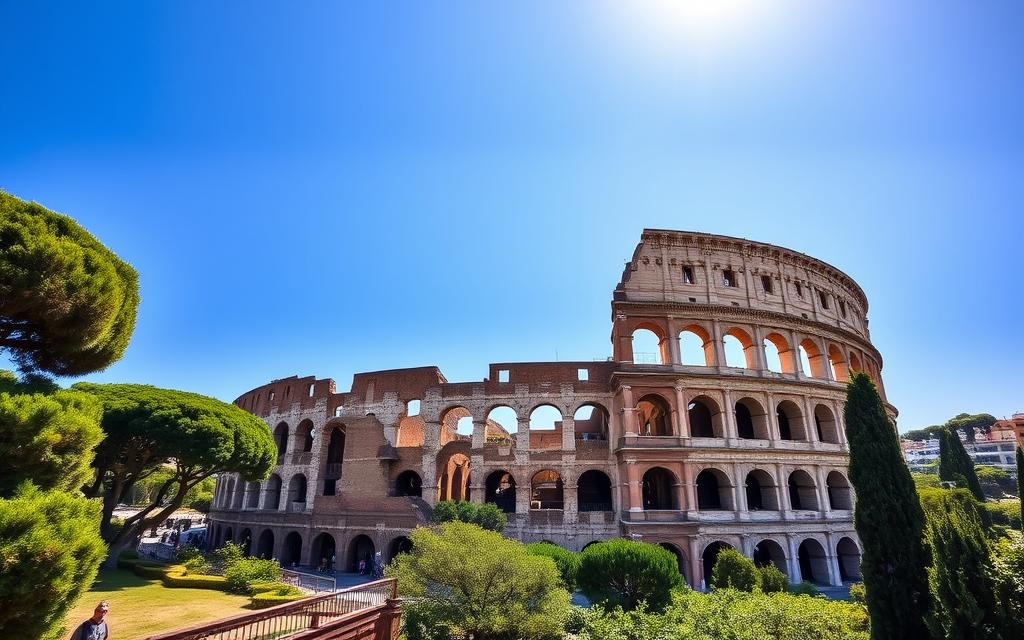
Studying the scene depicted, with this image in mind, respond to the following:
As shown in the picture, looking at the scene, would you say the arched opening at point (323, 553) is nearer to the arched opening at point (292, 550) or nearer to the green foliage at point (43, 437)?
the arched opening at point (292, 550)

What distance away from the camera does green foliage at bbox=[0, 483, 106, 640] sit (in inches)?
228

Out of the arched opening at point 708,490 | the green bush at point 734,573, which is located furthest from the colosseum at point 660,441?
the green bush at point 734,573

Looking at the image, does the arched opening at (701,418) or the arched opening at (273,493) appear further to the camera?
the arched opening at (273,493)

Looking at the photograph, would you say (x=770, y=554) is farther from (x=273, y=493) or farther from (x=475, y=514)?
(x=273, y=493)

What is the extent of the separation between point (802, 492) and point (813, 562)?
360 cm

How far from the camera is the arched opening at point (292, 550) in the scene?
3184 cm

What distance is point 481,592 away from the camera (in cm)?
1243

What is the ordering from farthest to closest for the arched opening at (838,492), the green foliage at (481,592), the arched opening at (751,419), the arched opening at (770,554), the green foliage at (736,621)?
the arched opening at (838,492) < the arched opening at (751,419) < the arched opening at (770,554) < the green foliage at (481,592) < the green foliage at (736,621)

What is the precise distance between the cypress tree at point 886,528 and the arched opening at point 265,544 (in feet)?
115

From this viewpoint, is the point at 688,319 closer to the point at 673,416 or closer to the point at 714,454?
the point at 673,416

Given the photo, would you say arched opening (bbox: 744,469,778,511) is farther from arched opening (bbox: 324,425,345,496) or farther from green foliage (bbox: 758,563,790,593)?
arched opening (bbox: 324,425,345,496)

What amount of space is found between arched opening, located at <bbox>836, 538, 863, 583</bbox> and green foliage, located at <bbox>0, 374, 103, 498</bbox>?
3331 centimetres

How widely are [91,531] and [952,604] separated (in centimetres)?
1349

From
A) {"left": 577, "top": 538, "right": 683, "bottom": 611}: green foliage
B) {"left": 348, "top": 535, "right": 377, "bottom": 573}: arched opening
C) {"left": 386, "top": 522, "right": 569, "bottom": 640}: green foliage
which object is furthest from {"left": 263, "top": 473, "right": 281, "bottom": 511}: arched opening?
{"left": 577, "top": 538, "right": 683, "bottom": 611}: green foliage
